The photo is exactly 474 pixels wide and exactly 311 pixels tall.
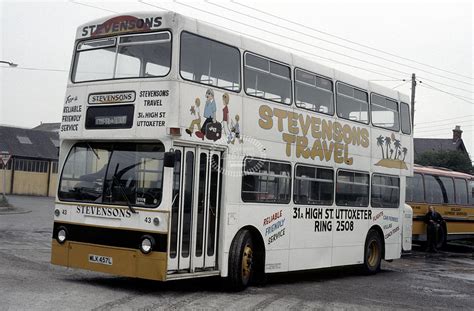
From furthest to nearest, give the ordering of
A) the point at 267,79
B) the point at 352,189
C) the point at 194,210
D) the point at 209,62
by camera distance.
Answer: the point at 352,189 < the point at 267,79 < the point at 209,62 < the point at 194,210

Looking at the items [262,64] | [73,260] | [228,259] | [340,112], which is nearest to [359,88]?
[340,112]

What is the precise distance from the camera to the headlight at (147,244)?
10383 mm

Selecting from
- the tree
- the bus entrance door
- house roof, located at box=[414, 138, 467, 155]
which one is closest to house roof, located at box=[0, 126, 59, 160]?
the tree

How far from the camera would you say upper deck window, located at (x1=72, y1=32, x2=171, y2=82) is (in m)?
10.9

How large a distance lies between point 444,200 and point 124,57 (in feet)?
63.9

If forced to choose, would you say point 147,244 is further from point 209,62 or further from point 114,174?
point 209,62

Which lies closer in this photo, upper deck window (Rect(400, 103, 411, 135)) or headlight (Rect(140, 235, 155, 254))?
headlight (Rect(140, 235, 155, 254))

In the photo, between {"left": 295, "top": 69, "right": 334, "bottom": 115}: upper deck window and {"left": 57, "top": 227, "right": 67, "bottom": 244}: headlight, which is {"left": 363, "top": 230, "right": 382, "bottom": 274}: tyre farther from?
{"left": 57, "top": 227, "right": 67, "bottom": 244}: headlight

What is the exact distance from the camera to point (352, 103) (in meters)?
15.9

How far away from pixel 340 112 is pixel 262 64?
3.17m

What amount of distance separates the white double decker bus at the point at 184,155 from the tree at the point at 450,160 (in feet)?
140

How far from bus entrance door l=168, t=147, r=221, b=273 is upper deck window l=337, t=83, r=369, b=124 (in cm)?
477

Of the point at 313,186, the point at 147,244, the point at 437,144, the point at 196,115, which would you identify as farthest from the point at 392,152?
the point at 437,144

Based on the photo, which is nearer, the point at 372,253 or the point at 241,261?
the point at 241,261
